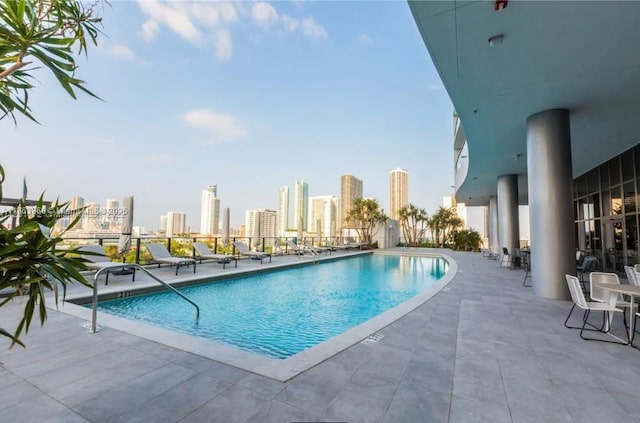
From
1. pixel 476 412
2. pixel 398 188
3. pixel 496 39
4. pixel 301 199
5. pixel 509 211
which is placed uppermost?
pixel 398 188

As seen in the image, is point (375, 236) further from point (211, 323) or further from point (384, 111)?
point (211, 323)

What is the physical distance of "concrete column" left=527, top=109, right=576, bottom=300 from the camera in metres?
5.34

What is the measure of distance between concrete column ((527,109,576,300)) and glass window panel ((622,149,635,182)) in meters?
3.87

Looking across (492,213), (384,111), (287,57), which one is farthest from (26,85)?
Answer: (492,213)

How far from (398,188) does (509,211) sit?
35489 millimetres

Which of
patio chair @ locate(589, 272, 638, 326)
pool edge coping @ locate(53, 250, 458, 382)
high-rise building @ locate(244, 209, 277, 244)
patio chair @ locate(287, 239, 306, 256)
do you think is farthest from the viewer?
patio chair @ locate(287, 239, 306, 256)

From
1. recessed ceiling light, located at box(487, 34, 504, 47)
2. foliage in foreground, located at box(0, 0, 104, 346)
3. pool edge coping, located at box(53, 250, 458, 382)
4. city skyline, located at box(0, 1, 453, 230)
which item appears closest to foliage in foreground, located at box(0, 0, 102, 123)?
foliage in foreground, located at box(0, 0, 104, 346)

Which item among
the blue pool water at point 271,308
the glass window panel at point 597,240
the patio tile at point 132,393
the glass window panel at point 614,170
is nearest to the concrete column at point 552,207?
the blue pool water at point 271,308

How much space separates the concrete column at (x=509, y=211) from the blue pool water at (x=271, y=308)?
5.59 metres

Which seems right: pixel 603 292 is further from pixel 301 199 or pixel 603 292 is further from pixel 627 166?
pixel 301 199

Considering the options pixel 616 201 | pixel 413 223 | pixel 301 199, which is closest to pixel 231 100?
pixel 616 201

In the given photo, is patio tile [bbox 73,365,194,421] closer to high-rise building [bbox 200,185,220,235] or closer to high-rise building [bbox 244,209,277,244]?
high-rise building [bbox 244,209,277,244]

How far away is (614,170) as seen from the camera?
27.7 ft

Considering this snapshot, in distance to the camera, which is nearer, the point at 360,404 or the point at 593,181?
the point at 360,404
